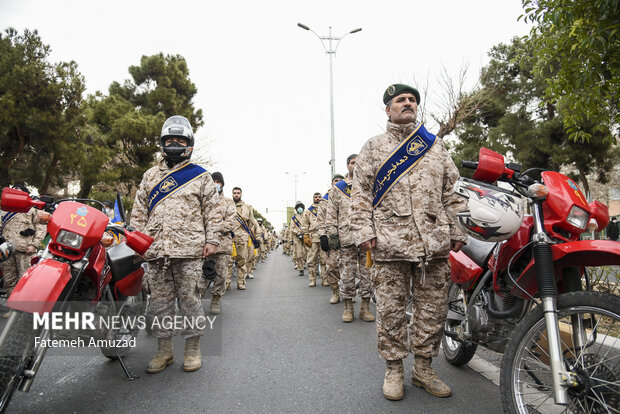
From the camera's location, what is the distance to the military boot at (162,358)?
3545mm

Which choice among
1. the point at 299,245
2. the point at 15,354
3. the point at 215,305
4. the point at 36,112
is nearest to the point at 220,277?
the point at 215,305

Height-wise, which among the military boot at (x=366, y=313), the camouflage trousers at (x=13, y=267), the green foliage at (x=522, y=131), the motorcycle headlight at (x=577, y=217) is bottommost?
the military boot at (x=366, y=313)

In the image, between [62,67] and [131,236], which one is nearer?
[131,236]

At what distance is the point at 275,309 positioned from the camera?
6.71m

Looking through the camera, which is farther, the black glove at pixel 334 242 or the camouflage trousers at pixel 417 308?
the black glove at pixel 334 242

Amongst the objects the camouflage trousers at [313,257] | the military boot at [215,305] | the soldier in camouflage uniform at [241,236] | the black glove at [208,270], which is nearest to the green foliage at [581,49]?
the black glove at [208,270]

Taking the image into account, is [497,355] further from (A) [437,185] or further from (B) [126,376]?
(B) [126,376]

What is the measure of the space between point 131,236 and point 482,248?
2614mm

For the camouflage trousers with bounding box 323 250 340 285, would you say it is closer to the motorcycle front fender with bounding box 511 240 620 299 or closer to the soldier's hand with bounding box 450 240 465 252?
Answer: the soldier's hand with bounding box 450 240 465 252

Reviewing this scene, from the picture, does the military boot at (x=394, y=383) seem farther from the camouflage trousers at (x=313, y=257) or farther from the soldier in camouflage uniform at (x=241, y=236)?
the camouflage trousers at (x=313, y=257)

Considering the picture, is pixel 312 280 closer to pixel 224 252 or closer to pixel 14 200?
pixel 224 252

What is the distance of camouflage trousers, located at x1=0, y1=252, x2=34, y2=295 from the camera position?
6.67 metres

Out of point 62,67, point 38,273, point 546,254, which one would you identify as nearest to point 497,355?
point 546,254

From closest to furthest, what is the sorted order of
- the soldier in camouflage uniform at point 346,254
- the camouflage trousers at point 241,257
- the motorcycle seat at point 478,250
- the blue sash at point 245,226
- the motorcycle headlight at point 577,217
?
the motorcycle headlight at point 577,217 < the motorcycle seat at point 478,250 < the soldier in camouflage uniform at point 346,254 < the camouflage trousers at point 241,257 < the blue sash at point 245,226
